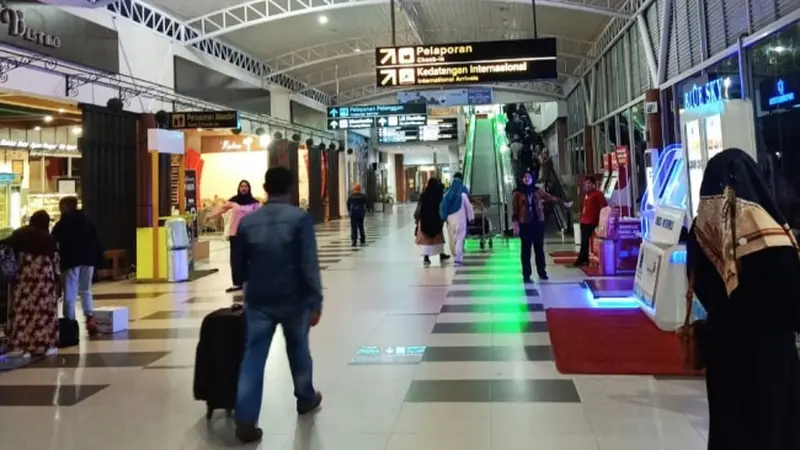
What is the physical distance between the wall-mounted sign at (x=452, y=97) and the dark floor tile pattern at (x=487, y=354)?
57.7 ft

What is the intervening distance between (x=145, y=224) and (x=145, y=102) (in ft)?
11.3

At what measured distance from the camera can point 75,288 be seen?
Result: 610 centimetres

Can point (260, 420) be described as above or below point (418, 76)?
below

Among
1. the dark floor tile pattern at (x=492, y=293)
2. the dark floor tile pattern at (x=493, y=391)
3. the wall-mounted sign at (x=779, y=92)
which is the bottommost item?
the dark floor tile pattern at (x=493, y=391)

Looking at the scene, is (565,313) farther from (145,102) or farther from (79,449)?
(145,102)

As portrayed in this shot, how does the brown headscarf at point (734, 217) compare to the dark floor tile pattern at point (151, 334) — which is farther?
the dark floor tile pattern at point (151, 334)

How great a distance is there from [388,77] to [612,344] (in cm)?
610

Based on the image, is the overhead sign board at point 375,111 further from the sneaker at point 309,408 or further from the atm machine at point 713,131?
the sneaker at point 309,408

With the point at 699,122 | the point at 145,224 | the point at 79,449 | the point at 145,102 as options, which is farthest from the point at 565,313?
the point at 145,102

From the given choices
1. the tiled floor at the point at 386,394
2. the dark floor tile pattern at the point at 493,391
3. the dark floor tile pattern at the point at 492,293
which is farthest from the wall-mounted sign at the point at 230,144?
the dark floor tile pattern at the point at 493,391

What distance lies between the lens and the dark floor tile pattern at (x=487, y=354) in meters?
4.76

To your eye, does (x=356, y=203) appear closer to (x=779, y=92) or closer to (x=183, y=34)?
(x=183, y=34)

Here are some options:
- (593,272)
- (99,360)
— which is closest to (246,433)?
(99,360)

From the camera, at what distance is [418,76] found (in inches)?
384
